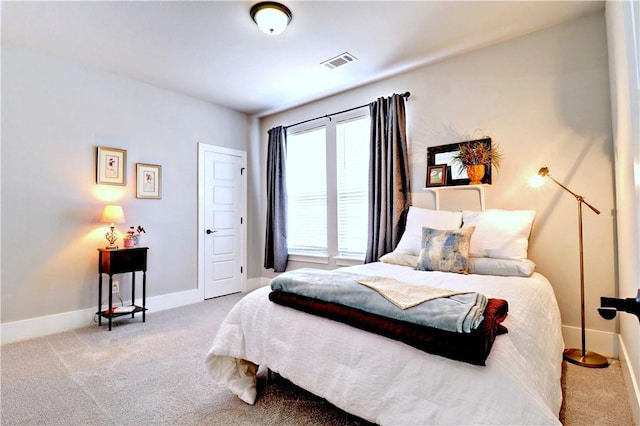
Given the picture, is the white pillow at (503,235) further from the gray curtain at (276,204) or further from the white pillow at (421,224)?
the gray curtain at (276,204)

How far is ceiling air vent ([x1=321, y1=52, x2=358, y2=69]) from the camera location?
10.7ft

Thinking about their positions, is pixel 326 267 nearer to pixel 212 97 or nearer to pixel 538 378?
pixel 212 97

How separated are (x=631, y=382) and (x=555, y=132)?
1.89 metres

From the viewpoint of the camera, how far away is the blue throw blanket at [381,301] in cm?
118

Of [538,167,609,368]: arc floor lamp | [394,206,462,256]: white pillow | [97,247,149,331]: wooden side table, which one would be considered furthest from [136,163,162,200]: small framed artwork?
[538,167,609,368]: arc floor lamp

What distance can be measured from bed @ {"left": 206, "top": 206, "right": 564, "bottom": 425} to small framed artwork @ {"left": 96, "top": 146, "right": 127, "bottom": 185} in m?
2.64

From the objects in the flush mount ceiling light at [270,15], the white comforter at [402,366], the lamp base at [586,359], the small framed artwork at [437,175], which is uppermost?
the flush mount ceiling light at [270,15]

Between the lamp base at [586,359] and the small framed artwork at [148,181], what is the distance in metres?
4.44

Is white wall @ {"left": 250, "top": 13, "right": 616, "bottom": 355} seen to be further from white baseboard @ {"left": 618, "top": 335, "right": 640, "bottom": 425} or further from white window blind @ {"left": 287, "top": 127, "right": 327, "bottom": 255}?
white window blind @ {"left": 287, "top": 127, "right": 327, "bottom": 255}

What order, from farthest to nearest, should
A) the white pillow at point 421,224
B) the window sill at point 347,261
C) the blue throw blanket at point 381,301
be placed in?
the window sill at point 347,261 < the white pillow at point 421,224 < the blue throw blanket at point 381,301

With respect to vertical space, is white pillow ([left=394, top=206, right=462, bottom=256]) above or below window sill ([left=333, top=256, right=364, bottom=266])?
above

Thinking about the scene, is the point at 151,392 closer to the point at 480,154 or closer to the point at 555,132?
the point at 480,154

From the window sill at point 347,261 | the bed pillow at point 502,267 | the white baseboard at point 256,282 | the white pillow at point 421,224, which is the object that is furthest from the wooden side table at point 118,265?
the bed pillow at point 502,267

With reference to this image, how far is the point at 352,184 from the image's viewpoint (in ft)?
13.3
